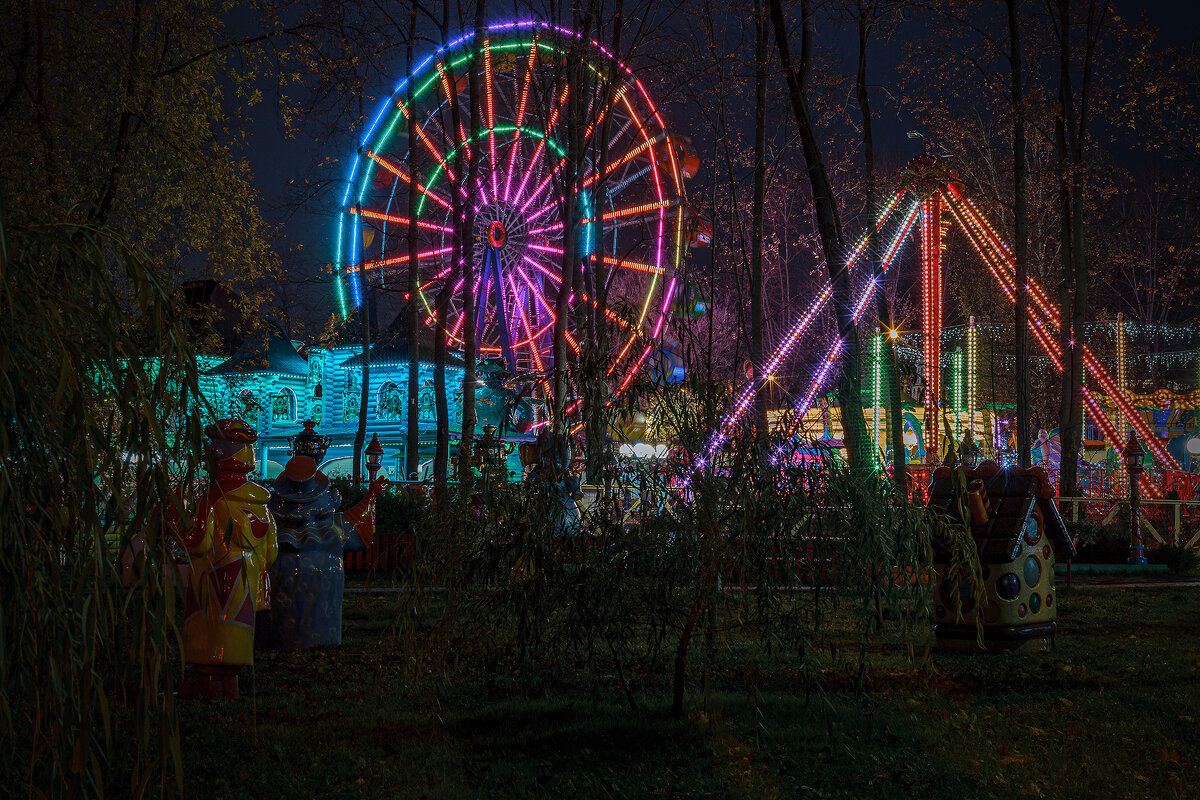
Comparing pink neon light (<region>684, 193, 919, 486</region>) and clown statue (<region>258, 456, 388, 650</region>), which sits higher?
pink neon light (<region>684, 193, 919, 486</region>)

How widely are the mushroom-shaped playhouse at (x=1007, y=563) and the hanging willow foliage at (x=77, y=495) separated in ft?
→ 20.7

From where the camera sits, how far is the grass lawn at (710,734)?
4711 millimetres

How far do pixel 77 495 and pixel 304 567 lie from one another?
5.53 m

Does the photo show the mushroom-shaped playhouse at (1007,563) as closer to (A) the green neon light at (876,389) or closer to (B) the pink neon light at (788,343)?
(A) the green neon light at (876,389)

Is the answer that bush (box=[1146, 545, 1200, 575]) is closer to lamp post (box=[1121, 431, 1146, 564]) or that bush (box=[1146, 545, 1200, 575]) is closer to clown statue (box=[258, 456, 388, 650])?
lamp post (box=[1121, 431, 1146, 564])

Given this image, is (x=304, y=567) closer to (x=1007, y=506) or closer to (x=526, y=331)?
(x=1007, y=506)

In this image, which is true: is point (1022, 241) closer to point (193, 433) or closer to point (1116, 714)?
point (1116, 714)

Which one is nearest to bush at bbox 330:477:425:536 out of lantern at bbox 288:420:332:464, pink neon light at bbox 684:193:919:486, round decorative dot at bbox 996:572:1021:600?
pink neon light at bbox 684:193:919:486

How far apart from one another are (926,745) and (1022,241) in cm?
1347

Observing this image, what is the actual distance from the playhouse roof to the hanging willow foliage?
6.21 m

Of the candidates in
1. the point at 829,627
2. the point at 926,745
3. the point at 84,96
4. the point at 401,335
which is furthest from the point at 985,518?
the point at 401,335

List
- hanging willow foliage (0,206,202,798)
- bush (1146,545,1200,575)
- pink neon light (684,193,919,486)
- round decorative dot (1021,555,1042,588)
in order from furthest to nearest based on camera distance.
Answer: bush (1146,545,1200,575), round decorative dot (1021,555,1042,588), pink neon light (684,193,919,486), hanging willow foliage (0,206,202,798)

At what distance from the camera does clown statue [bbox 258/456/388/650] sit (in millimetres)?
7914

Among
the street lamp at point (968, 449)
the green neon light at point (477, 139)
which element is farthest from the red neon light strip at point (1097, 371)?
the street lamp at point (968, 449)
